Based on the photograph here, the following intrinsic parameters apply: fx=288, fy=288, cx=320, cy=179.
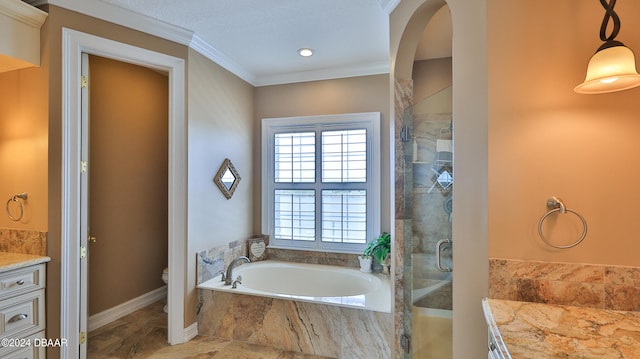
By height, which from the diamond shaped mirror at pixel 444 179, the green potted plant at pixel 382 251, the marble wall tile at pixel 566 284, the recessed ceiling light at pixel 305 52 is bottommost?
the green potted plant at pixel 382 251

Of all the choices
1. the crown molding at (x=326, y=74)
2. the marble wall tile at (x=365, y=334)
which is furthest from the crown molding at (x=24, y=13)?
the marble wall tile at (x=365, y=334)

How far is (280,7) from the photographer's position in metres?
2.17

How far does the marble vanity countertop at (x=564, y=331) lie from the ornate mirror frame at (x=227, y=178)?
8.47ft

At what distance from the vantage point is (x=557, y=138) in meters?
1.23

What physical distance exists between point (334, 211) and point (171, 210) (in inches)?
69.1

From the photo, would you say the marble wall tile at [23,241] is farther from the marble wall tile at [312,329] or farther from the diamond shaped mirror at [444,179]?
the diamond shaped mirror at [444,179]

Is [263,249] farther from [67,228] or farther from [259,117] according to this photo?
[67,228]

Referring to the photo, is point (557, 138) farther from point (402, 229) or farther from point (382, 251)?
point (382, 251)

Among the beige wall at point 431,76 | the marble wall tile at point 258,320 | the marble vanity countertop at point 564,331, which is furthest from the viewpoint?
the beige wall at point 431,76

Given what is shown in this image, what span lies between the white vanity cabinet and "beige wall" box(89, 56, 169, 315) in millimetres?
979

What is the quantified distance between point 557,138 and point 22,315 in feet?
10.2

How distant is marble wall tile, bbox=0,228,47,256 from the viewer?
1956 millimetres

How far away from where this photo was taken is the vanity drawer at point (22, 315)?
1.72m

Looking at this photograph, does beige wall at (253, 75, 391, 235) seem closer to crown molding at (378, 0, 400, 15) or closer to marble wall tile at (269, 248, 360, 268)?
marble wall tile at (269, 248, 360, 268)
